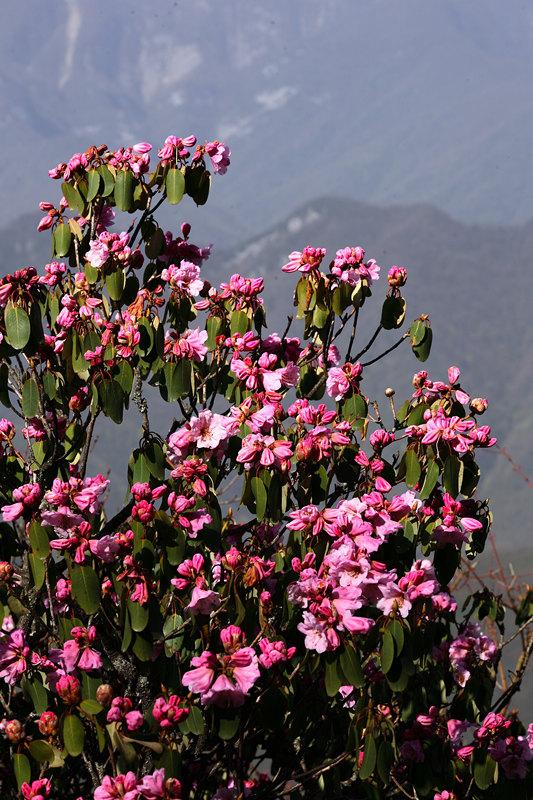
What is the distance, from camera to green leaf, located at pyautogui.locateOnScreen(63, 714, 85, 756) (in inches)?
102

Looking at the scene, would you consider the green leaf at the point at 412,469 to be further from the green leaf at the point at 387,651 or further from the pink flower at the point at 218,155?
the pink flower at the point at 218,155

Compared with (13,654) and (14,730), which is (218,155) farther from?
(14,730)

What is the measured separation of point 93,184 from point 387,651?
6.34 ft

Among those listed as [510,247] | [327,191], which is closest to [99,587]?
[510,247]

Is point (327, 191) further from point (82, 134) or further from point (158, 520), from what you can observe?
point (158, 520)

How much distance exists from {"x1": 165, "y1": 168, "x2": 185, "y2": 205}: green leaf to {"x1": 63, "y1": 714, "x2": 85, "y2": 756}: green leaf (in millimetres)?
1765

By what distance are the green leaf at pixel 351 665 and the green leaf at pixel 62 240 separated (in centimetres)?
181

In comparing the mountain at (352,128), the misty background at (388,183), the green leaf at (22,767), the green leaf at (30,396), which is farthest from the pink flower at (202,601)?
the mountain at (352,128)

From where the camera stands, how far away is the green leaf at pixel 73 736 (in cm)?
259

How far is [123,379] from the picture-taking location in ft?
10.1

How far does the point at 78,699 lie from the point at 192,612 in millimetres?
366

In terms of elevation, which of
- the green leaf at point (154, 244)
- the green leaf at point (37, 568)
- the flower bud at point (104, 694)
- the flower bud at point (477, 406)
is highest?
the green leaf at point (154, 244)

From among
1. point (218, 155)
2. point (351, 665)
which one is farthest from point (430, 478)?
point (218, 155)

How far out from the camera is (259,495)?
2.79 meters
